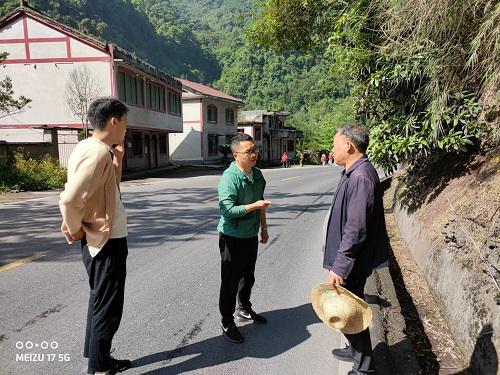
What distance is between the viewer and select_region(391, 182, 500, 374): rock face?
2562 millimetres

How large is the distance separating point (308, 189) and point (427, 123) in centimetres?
908

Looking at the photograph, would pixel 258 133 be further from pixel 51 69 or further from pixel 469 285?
pixel 469 285

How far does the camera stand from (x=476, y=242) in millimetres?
3369

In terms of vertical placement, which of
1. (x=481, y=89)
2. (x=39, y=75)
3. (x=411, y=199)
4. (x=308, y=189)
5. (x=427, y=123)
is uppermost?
(x=39, y=75)

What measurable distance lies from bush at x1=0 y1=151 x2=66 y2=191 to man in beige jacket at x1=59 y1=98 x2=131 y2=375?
13129 millimetres

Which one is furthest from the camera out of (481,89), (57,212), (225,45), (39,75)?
(225,45)

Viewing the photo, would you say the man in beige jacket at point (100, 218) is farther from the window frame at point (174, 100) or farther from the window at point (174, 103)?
the window at point (174, 103)

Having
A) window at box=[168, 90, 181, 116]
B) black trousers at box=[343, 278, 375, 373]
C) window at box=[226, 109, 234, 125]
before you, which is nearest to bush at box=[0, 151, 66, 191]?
window at box=[168, 90, 181, 116]

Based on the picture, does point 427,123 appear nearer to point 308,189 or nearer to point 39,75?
point 308,189

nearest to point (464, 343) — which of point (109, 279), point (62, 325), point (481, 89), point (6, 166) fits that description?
point (109, 279)

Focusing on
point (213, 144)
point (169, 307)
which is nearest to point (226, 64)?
point (213, 144)

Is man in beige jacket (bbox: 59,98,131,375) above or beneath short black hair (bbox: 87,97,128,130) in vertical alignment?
beneath

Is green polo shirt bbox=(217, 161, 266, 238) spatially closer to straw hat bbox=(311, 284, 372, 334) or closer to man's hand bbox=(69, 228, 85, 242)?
straw hat bbox=(311, 284, 372, 334)

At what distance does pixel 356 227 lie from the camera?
2.53 m
